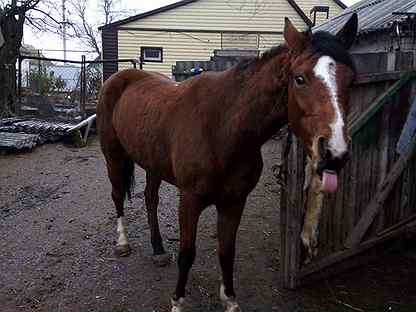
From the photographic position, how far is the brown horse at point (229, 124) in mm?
1631

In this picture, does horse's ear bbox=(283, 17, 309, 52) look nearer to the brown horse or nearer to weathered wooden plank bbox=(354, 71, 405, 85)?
the brown horse

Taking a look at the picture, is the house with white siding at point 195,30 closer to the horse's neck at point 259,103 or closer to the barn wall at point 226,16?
the barn wall at point 226,16

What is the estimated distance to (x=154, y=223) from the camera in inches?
146

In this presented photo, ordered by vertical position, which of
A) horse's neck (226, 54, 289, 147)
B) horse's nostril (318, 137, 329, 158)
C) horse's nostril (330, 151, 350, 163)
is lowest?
horse's nostril (330, 151, 350, 163)

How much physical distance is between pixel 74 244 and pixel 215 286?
1528 mm

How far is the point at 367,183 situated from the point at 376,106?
1.91 feet

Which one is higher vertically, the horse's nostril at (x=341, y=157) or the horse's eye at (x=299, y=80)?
the horse's eye at (x=299, y=80)

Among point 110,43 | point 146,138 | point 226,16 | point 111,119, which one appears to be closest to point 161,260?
point 146,138

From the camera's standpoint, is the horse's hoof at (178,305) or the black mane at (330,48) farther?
the horse's hoof at (178,305)

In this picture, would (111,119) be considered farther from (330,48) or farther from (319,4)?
(319,4)

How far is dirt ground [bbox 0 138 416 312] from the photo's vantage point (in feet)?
9.48

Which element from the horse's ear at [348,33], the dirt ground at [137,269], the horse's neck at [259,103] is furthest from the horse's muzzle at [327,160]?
the dirt ground at [137,269]

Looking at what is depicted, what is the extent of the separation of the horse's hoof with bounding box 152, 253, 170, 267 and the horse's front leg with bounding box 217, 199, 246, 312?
780mm

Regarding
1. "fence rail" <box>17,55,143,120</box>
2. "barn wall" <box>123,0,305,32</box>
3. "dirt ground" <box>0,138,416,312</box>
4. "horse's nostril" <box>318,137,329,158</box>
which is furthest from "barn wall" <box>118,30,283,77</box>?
"horse's nostril" <box>318,137,329,158</box>
